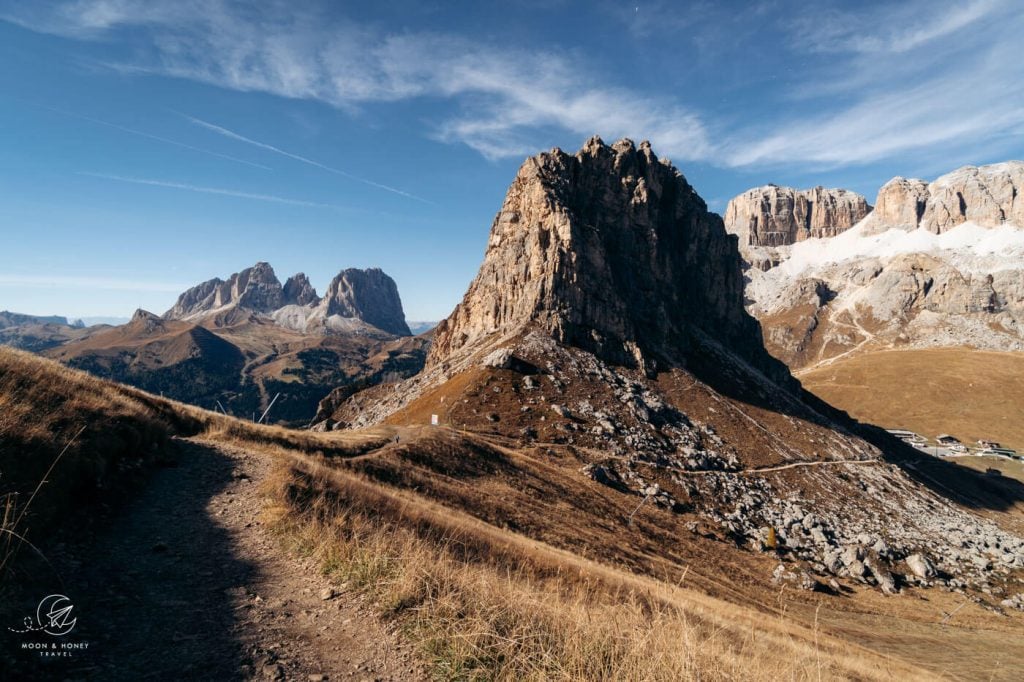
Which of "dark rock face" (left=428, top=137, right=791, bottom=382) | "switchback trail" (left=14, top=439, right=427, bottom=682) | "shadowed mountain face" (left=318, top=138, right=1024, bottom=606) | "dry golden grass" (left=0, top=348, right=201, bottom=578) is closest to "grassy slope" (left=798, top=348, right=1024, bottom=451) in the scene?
"shadowed mountain face" (left=318, top=138, right=1024, bottom=606)

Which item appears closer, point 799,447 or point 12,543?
point 12,543

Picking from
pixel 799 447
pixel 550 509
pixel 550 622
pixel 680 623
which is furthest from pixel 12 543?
pixel 799 447

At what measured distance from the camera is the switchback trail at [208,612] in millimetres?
6727

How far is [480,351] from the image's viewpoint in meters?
91.3

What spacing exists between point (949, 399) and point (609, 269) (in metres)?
168

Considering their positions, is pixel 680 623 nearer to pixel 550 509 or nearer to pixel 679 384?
pixel 550 509

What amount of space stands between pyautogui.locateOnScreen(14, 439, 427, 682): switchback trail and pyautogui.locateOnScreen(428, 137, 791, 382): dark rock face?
256 ft

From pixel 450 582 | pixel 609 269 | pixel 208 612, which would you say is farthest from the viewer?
pixel 609 269

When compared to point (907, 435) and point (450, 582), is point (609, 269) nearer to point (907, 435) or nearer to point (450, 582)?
point (450, 582)

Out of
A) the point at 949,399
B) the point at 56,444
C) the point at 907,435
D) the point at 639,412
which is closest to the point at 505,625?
the point at 56,444

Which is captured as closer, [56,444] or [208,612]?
[208,612]

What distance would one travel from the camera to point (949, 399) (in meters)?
176

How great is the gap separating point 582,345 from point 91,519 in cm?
8119

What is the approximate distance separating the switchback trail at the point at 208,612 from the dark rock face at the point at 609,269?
78007mm
